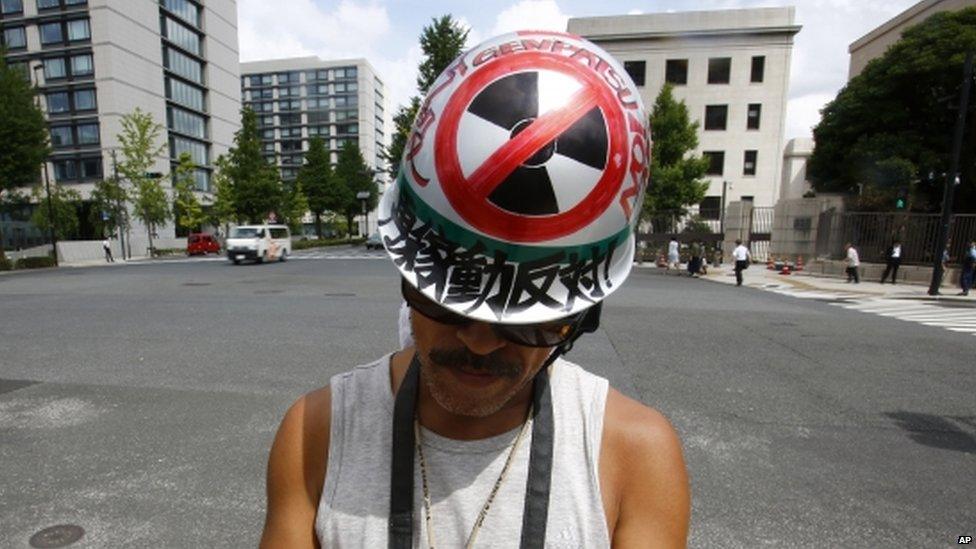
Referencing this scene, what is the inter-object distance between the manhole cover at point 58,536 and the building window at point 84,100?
53109 millimetres

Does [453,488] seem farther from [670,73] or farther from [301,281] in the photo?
[670,73]

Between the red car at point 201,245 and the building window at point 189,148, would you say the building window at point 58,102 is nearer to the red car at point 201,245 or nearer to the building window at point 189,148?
the building window at point 189,148

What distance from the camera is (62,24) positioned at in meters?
43.1

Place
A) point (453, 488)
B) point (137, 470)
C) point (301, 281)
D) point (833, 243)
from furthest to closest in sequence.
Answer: point (833, 243) < point (301, 281) < point (137, 470) < point (453, 488)

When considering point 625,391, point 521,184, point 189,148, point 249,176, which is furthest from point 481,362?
point 189,148

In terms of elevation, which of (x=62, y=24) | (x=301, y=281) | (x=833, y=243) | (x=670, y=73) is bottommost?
(x=301, y=281)

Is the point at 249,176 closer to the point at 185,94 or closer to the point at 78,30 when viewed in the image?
the point at 185,94

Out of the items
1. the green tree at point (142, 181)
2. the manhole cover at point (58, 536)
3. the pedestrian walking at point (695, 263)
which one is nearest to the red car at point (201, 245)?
the green tree at point (142, 181)

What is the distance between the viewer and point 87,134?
144 feet

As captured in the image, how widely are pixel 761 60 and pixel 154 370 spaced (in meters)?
43.7

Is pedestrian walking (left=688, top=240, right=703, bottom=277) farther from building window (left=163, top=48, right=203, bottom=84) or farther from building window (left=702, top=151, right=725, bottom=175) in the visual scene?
building window (left=163, top=48, right=203, bottom=84)

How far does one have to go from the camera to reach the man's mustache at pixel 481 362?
1126 millimetres

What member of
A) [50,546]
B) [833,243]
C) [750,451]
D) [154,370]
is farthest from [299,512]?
[833,243]

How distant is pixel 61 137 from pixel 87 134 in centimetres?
275
